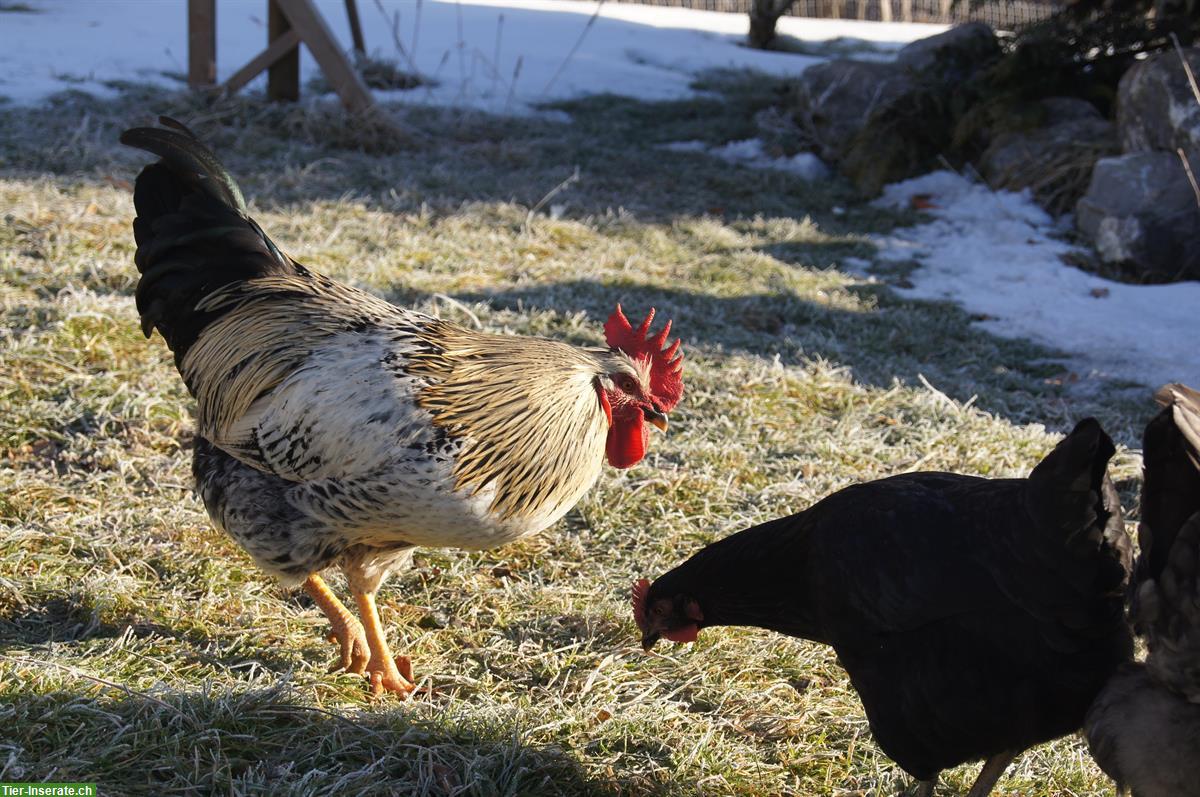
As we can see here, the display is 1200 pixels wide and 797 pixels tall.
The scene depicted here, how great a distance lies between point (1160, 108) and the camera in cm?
801

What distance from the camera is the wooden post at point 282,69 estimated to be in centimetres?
912

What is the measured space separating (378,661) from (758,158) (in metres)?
8.52

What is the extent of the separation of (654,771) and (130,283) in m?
4.20

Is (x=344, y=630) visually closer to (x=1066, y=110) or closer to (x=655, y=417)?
(x=655, y=417)

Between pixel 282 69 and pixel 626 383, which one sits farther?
pixel 282 69

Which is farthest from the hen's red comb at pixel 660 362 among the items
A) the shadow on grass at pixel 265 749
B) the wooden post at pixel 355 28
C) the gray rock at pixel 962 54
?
the wooden post at pixel 355 28

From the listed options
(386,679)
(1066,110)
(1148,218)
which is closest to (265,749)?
(386,679)

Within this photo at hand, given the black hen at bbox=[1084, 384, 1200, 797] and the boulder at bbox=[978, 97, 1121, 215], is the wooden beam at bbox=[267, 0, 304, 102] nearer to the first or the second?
the boulder at bbox=[978, 97, 1121, 215]

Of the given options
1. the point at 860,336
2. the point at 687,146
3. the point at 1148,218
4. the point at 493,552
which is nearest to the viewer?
the point at 493,552

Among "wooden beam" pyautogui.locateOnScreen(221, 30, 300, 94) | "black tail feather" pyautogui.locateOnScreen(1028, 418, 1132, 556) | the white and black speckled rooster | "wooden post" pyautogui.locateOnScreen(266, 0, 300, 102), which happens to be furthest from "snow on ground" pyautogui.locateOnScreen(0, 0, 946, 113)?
"black tail feather" pyautogui.locateOnScreen(1028, 418, 1132, 556)

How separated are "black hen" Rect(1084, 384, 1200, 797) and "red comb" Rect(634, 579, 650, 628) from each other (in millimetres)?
1237

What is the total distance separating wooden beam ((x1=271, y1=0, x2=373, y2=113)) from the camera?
8820mm

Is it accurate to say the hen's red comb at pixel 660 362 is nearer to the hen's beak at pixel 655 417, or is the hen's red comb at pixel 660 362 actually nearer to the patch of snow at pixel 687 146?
the hen's beak at pixel 655 417

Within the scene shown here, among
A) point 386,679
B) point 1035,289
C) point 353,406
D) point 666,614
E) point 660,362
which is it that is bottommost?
point 386,679
